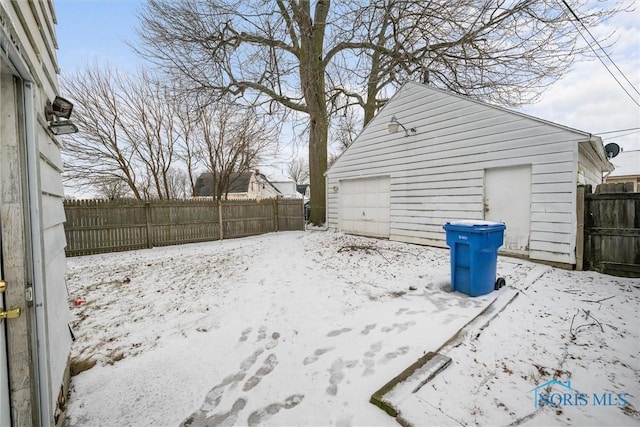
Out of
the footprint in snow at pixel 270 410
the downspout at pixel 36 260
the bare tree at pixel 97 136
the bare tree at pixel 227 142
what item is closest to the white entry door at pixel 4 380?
the downspout at pixel 36 260

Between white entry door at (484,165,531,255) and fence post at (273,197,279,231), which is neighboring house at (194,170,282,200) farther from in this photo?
white entry door at (484,165,531,255)

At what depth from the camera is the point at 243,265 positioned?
595 cm

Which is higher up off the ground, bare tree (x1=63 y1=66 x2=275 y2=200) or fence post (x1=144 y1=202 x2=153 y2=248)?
bare tree (x1=63 y1=66 x2=275 y2=200)

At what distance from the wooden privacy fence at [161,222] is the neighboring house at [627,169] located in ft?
63.4

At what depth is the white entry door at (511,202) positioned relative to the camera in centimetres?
579

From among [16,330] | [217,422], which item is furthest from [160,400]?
[16,330]

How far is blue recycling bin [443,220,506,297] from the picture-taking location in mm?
3762

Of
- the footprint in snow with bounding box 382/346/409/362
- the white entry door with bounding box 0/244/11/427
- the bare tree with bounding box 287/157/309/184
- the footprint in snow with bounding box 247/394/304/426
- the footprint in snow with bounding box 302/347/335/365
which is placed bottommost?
the footprint in snow with bounding box 247/394/304/426

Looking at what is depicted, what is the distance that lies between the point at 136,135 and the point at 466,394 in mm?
15615

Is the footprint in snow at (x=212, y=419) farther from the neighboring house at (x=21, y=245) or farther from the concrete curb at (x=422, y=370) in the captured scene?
→ the concrete curb at (x=422, y=370)

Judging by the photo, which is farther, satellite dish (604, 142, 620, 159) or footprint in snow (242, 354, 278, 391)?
satellite dish (604, 142, 620, 159)

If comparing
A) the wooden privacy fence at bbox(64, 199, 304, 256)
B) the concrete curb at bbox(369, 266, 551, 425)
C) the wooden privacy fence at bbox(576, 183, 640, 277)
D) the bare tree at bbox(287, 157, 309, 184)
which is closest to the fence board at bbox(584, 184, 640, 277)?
the wooden privacy fence at bbox(576, 183, 640, 277)

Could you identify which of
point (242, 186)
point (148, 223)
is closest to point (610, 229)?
point (148, 223)

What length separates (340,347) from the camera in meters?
2.79
